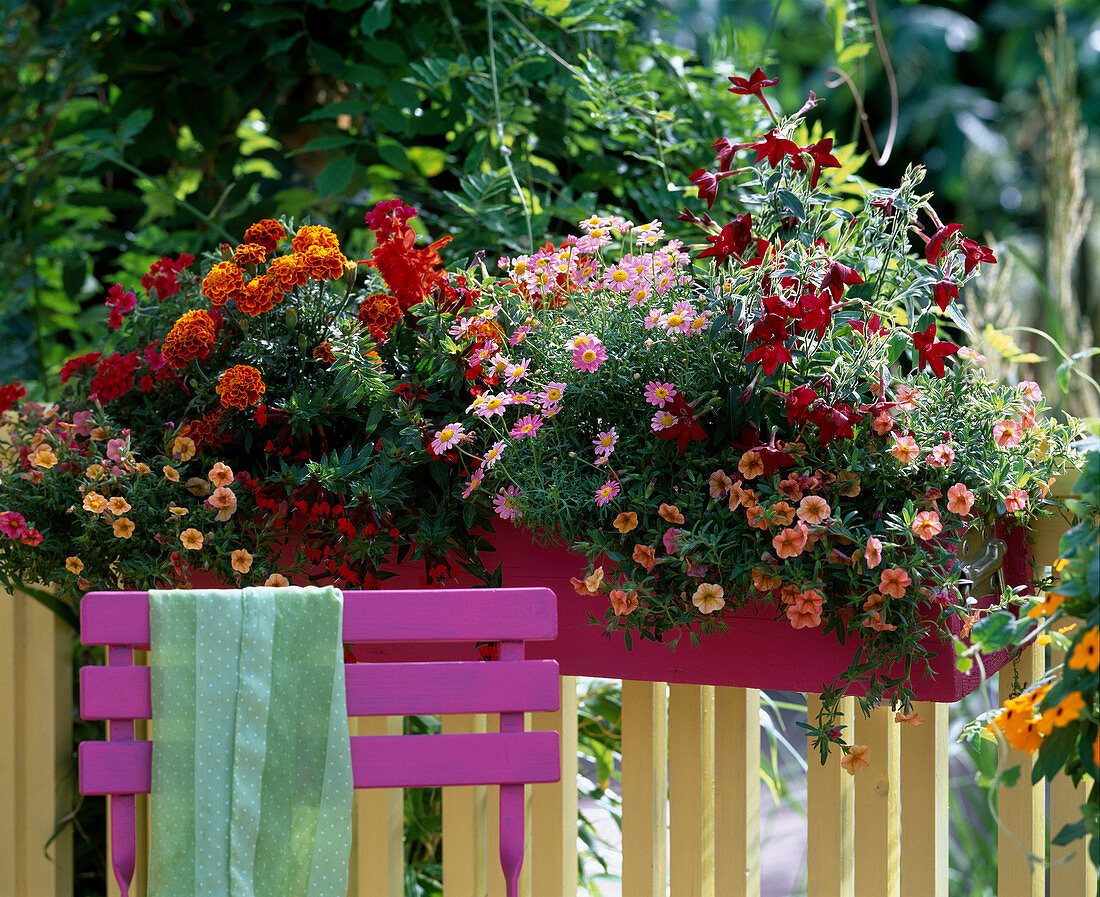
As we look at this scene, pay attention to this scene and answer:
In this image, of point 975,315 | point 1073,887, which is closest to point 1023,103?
point 975,315

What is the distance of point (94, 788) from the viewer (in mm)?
1064

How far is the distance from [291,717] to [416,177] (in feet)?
4.18

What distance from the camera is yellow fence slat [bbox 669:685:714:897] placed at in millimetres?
1362

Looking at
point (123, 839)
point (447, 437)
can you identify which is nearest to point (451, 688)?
point (447, 437)

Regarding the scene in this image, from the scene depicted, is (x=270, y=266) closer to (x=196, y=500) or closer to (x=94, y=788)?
(x=196, y=500)

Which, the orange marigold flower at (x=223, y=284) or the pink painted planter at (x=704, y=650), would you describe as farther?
the orange marigold flower at (x=223, y=284)

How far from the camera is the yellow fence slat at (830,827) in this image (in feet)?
4.24

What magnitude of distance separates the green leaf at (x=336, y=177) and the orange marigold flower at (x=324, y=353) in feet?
2.14

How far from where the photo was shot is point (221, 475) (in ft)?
4.26

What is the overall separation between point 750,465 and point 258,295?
0.67m

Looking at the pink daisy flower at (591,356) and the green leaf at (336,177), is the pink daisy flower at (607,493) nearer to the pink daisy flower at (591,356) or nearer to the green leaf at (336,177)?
the pink daisy flower at (591,356)

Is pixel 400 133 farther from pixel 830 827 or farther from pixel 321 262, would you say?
pixel 830 827

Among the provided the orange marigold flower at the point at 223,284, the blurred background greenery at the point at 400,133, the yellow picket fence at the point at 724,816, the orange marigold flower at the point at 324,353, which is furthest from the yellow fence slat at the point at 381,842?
the orange marigold flower at the point at 223,284

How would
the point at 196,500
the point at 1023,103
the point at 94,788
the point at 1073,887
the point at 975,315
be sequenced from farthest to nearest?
1. the point at 1023,103
2. the point at 975,315
3. the point at 196,500
4. the point at 1073,887
5. the point at 94,788
